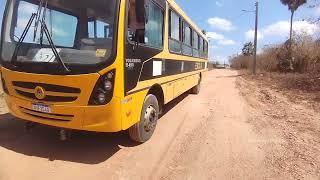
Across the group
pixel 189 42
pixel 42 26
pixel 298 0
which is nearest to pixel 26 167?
pixel 42 26

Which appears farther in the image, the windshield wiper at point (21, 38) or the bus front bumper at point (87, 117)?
the windshield wiper at point (21, 38)

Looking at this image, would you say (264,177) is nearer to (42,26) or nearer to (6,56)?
(42,26)

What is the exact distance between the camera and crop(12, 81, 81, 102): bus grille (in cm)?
544

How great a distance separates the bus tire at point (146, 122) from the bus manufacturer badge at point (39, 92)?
5.40ft

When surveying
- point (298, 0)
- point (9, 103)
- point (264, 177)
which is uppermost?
point (298, 0)

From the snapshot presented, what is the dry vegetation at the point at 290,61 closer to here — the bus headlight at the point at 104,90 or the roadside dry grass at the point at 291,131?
the roadside dry grass at the point at 291,131

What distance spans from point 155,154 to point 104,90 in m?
1.60

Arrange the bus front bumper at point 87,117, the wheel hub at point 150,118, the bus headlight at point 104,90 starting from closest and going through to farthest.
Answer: the bus headlight at point 104,90, the bus front bumper at point 87,117, the wheel hub at point 150,118

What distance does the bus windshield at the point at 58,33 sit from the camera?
5.42 meters

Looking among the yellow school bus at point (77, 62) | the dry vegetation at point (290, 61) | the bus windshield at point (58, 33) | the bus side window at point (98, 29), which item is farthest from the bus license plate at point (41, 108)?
the dry vegetation at point (290, 61)

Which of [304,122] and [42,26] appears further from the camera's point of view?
[304,122]

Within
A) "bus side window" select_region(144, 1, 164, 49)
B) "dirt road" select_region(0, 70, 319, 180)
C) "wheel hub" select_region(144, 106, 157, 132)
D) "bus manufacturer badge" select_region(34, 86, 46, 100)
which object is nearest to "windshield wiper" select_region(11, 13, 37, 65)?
"bus manufacturer badge" select_region(34, 86, 46, 100)

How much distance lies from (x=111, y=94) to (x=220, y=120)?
4577 mm

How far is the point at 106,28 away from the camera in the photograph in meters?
5.53
